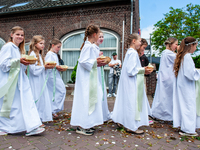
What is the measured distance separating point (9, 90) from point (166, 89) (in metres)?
3.48

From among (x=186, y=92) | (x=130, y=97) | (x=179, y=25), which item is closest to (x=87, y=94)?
(x=130, y=97)

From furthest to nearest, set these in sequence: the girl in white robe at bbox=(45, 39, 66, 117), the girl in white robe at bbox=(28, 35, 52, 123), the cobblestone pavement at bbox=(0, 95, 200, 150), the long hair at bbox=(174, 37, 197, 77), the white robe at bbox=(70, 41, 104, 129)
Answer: the girl in white robe at bbox=(45, 39, 66, 117) → the girl in white robe at bbox=(28, 35, 52, 123) → the long hair at bbox=(174, 37, 197, 77) → the white robe at bbox=(70, 41, 104, 129) → the cobblestone pavement at bbox=(0, 95, 200, 150)

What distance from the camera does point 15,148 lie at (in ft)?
8.98

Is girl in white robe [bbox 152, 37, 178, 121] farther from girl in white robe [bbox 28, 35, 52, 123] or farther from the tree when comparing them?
the tree

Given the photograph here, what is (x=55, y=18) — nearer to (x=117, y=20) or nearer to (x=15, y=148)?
(x=117, y=20)

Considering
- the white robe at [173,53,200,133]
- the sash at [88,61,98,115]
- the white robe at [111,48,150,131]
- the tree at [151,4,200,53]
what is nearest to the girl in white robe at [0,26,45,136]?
the sash at [88,61,98,115]

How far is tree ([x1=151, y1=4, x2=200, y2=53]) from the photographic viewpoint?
920 inches

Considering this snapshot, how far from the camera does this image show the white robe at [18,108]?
10.5ft

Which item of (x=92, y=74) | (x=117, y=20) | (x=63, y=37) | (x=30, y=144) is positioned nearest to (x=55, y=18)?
(x=63, y=37)

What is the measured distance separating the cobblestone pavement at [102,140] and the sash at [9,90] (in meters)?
0.47

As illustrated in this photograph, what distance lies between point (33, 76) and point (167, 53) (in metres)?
3.22

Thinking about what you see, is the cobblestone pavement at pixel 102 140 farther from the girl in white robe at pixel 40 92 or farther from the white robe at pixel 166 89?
the white robe at pixel 166 89

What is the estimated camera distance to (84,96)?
3.36m

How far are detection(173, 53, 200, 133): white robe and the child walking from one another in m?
1.63
